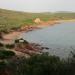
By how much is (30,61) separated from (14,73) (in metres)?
3.54

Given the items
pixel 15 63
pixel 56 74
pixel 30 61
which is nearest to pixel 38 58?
pixel 30 61

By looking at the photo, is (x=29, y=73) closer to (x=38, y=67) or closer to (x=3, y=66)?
(x=38, y=67)

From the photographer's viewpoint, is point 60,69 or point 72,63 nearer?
point 60,69

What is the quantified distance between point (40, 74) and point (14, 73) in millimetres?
1908

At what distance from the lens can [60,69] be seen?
16.8 metres

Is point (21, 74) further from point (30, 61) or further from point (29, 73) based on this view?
point (30, 61)

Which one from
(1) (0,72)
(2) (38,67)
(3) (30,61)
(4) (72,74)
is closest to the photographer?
(4) (72,74)

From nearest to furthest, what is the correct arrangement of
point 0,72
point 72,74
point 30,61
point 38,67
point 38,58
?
1. point 72,74
2. point 38,67
3. point 0,72
4. point 30,61
5. point 38,58

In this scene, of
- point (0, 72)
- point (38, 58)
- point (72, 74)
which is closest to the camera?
point (72, 74)

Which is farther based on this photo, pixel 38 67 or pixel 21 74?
pixel 38 67

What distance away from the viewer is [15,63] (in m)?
19.9

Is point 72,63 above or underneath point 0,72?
above

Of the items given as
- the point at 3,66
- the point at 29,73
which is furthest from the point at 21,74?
the point at 3,66

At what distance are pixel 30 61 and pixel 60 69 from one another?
15.5 feet
